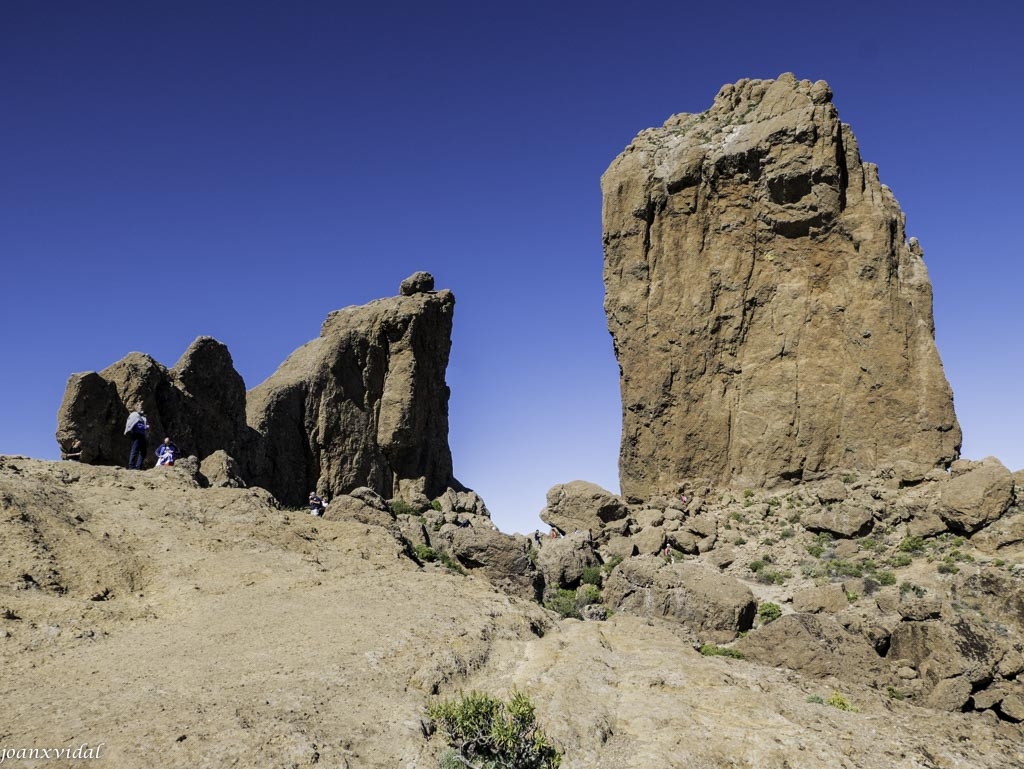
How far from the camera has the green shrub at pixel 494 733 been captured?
8.09m

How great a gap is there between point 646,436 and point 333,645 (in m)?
32.3

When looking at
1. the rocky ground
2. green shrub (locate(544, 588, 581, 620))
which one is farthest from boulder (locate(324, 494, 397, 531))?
green shrub (locate(544, 588, 581, 620))

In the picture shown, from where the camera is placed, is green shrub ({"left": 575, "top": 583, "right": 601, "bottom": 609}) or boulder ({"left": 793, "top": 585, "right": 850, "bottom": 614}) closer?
boulder ({"left": 793, "top": 585, "right": 850, "bottom": 614})

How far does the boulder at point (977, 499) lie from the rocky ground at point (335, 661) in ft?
41.3

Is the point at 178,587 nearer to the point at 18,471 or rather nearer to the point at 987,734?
the point at 18,471

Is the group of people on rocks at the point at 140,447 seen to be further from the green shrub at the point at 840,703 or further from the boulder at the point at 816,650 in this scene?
the green shrub at the point at 840,703

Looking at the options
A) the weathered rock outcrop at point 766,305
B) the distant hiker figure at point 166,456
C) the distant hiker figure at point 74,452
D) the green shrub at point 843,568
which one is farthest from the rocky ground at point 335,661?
the weathered rock outcrop at point 766,305

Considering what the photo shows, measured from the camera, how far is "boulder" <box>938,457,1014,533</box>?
27531 millimetres

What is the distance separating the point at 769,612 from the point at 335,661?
1806 centimetres

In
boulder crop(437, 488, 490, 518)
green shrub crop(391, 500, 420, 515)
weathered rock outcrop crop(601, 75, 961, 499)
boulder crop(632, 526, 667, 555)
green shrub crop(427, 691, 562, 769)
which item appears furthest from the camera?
boulder crop(437, 488, 490, 518)

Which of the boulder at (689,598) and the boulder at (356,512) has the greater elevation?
the boulder at (356,512)

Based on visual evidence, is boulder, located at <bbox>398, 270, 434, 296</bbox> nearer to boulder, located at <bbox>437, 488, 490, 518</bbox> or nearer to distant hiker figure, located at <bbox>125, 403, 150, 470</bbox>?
boulder, located at <bbox>437, 488, 490, 518</bbox>

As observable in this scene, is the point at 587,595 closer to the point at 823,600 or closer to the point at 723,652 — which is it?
the point at 823,600

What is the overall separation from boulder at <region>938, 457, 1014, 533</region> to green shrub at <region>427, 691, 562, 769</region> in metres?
25.2
